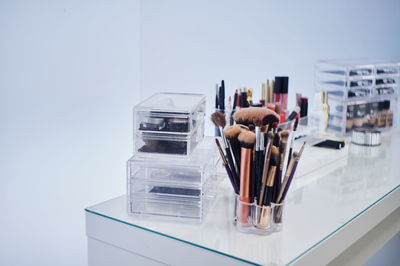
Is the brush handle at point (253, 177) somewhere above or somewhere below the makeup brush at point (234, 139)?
below

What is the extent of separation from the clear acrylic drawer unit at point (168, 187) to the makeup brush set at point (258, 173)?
0.22ft

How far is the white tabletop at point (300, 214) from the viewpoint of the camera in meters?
0.81

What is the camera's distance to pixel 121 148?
8.72 feet

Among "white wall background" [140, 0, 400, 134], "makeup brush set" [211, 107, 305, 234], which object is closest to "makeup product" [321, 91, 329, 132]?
"white wall background" [140, 0, 400, 134]

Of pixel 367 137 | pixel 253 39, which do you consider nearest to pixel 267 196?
pixel 367 137

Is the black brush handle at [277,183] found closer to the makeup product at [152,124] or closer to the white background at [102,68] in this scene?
the makeup product at [152,124]

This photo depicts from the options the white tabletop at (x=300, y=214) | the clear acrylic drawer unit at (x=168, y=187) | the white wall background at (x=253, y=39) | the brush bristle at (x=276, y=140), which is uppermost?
the white wall background at (x=253, y=39)

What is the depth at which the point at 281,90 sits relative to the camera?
1.46 metres

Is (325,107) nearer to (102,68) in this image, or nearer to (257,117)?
(257,117)

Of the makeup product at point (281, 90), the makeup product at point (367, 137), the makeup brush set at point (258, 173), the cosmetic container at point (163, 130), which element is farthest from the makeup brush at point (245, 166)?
the makeup product at point (367, 137)

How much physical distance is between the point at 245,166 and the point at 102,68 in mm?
1787

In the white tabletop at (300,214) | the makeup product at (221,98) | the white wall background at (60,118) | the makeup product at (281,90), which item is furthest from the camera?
the white wall background at (60,118)

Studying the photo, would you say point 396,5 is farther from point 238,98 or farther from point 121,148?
point 121,148

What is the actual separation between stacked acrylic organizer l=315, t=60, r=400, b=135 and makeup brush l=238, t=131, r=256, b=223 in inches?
36.5
